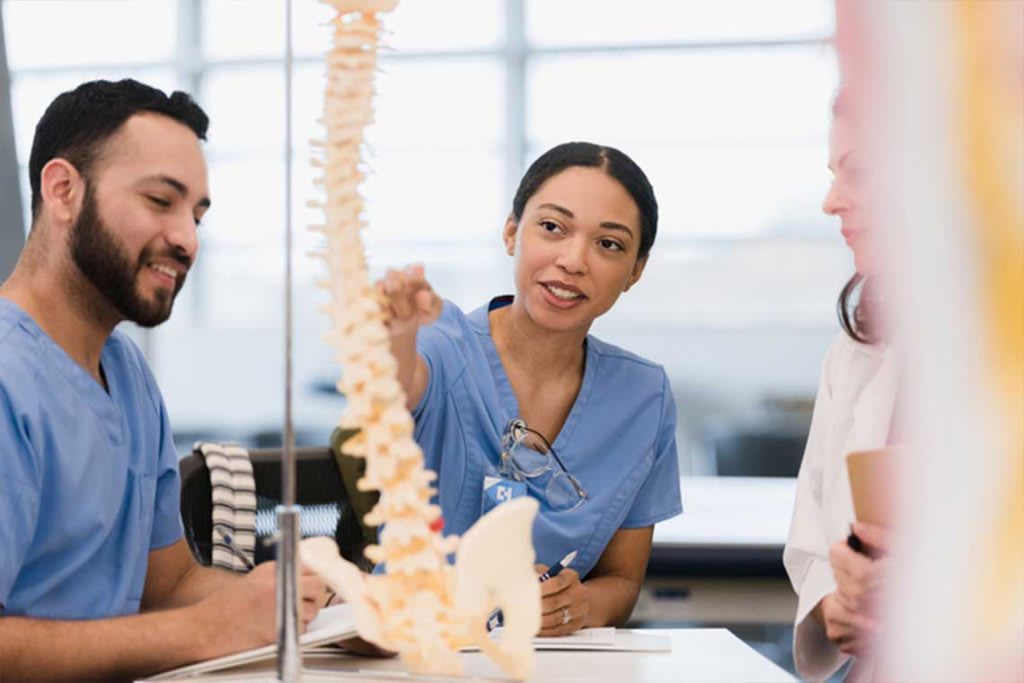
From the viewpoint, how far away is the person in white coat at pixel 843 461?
1.04 ft

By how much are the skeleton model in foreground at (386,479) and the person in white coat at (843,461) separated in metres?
0.15

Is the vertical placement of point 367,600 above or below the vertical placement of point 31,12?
below

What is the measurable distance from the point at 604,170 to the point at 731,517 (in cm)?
95

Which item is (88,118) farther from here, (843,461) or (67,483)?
(843,461)

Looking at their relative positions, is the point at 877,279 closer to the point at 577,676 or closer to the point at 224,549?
the point at 577,676

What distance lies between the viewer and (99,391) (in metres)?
1.19

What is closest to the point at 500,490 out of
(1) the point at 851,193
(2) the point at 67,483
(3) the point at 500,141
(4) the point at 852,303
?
(2) the point at 67,483

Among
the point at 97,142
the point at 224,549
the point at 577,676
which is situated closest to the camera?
the point at 577,676

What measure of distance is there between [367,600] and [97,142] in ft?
2.31

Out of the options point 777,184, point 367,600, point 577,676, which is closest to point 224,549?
point 577,676

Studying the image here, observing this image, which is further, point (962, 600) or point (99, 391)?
point (99, 391)

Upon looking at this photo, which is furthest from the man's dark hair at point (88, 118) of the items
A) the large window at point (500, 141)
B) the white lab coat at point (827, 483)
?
the large window at point (500, 141)

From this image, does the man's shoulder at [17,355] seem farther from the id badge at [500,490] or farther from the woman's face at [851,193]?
the woman's face at [851,193]

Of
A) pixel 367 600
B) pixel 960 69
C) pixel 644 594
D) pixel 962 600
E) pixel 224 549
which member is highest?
pixel 960 69
